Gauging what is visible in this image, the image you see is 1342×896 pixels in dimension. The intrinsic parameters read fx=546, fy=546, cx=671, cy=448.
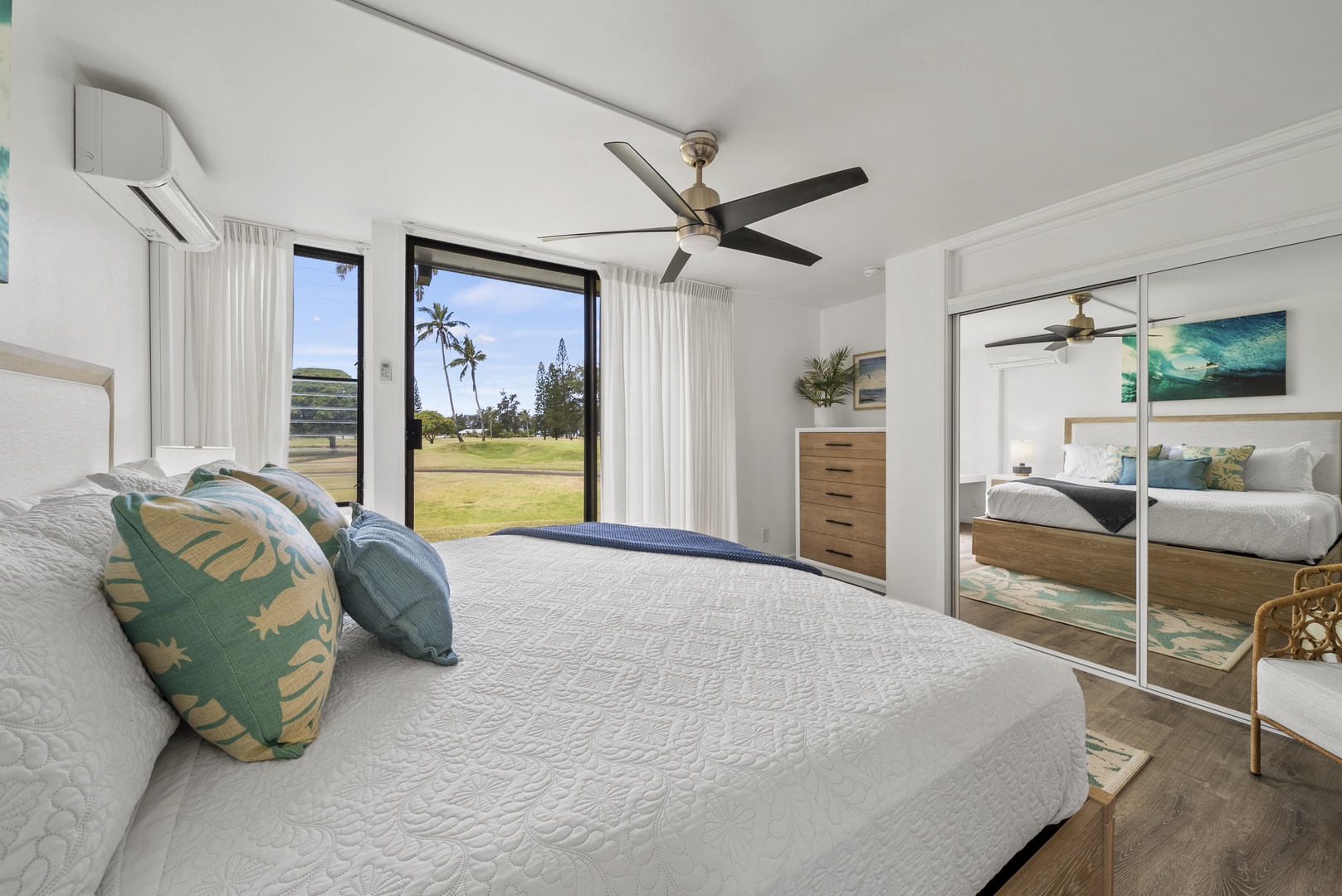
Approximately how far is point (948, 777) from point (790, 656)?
1.10 ft

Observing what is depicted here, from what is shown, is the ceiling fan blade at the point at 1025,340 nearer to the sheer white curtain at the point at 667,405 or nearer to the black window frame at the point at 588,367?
the sheer white curtain at the point at 667,405

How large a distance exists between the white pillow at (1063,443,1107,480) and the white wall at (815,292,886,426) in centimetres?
172

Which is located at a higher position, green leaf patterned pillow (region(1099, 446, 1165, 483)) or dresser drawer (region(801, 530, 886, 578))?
green leaf patterned pillow (region(1099, 446, 1165, 483))

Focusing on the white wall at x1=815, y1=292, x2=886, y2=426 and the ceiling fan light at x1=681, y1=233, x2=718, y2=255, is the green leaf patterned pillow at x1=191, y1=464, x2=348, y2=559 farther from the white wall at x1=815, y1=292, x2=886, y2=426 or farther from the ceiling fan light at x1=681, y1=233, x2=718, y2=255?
the white wall at x1=815, y1=292, x2=886, y2=426

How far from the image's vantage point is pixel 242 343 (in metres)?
3.01

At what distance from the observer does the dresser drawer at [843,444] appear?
400 centimetres

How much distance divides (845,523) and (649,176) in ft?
10.4

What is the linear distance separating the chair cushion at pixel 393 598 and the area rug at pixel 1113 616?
123 inches

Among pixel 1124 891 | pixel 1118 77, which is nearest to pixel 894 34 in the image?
pixel 1118 77

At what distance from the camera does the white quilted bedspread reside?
640 mm

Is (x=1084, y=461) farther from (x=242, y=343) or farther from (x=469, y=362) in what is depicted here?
(x=242, y=343)

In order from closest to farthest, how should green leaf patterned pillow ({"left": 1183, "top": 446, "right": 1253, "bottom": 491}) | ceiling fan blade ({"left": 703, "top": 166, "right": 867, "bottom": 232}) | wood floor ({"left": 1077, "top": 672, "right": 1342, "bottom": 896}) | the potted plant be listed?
1. wood floor ({"left": 1077, "top": 672, "right": 1342, "bottom": 896})
2. ceiling fan blade ({"left": 703, "top": 166, "right": 867, "bottom": 232})
3. green leaf patterned pillow ({"left": 1183, "top": 446, "right": 1253, "bottom": 491})
4. the potted plant

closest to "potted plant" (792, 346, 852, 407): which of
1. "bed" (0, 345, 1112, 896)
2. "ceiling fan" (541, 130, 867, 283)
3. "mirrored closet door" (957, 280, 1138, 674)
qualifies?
"mirrored closet door" (957, 280, 1138, 674)

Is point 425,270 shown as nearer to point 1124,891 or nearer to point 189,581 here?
point 189,581
